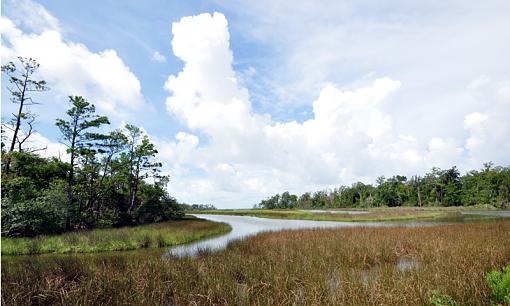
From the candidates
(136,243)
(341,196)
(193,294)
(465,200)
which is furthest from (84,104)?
(341,196)

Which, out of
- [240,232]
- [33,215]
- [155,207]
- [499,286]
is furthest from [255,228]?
[499,286]

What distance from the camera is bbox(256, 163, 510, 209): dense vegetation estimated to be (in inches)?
3135

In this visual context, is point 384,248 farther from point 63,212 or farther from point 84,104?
point 84,104

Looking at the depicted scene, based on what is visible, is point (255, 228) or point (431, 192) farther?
point (431, 192)

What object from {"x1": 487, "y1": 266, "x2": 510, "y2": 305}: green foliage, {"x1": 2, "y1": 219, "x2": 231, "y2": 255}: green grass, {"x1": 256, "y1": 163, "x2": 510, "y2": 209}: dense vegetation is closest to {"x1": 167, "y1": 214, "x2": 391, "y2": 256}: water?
{"x1": 2, "y1": 219, "x2": 231, "y2": 255}: green grass

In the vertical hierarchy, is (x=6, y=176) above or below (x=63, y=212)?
above

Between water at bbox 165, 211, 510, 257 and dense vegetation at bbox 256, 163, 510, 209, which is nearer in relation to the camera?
water at bbox 165, 211, 510, 257

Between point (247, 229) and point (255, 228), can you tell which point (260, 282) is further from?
point (255, 228)

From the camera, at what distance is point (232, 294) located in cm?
786

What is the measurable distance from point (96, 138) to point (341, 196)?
106 metres

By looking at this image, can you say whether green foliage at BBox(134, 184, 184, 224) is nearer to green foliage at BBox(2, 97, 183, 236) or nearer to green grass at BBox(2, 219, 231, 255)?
green foliage at BBox(2, 97, 183, 236)

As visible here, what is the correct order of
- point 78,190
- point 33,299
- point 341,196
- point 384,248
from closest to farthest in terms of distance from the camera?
point 33,299 < point 384,248 < point 78,190 < point 341,196

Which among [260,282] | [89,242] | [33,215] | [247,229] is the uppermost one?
[33,215]

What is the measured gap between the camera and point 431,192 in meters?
94.9
